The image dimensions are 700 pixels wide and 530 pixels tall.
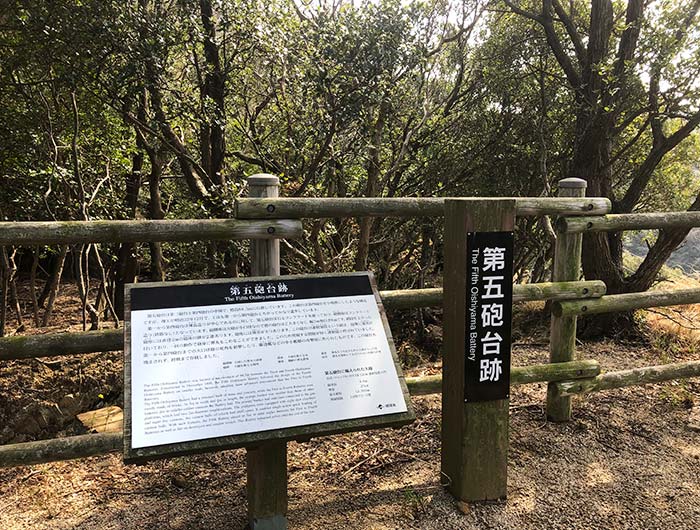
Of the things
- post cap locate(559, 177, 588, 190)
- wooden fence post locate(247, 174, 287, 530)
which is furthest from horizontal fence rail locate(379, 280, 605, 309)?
wooden fence post locate(247, 174, 287, 530)

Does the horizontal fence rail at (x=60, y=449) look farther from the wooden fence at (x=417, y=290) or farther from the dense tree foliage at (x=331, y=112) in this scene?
the dense tree foliage at (x=331, y=112)

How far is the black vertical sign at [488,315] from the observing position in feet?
7.98

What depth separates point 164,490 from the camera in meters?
2.87

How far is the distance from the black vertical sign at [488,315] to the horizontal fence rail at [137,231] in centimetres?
87

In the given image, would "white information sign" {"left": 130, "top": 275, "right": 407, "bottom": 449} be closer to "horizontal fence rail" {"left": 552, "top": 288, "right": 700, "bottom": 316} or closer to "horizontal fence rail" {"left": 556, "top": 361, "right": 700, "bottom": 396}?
"horizontal fence rail" {"left": 552, "top": 288, "right": 700, "bottom": 316}

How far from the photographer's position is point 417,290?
2980 millimetres

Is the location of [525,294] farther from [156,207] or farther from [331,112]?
[156,207]

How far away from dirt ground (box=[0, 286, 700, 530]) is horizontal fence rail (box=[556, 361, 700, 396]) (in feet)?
0.83

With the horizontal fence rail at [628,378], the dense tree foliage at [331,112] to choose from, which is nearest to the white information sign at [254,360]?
the horizontal fence rail at [628,378]

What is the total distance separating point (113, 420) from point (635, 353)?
4.83m

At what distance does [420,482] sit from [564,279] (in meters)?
1.55

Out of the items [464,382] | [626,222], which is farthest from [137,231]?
[626,222]

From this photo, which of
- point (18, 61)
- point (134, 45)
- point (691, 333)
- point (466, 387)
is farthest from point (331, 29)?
point (691, 333)

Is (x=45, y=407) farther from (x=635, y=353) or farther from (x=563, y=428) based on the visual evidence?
(x=635, y=353)
